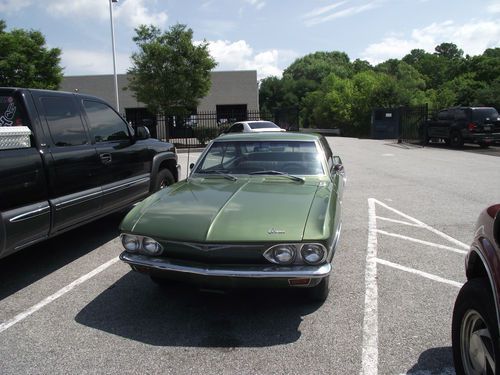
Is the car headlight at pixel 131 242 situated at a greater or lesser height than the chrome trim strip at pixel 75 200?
lesser

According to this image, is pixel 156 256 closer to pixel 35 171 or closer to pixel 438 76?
pixel 35 171

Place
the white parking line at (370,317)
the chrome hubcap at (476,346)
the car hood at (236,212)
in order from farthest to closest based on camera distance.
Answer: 1. the car hood at (236,212)
2. the white parking line at (370,317)
3. the chrome hubcap at (476,346)

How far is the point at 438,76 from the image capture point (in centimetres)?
8019

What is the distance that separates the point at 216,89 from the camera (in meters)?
37.0

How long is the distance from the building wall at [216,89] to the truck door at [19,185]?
32.5 m

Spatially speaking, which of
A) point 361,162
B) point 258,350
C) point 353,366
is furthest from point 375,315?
point 361,162

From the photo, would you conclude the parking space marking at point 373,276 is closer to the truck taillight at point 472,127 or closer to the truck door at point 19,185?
the truck door at point 19,185

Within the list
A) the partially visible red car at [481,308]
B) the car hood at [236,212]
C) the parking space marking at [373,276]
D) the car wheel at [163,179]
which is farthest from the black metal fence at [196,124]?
the partially visible red car at [481,308]

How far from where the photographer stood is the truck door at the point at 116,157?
5770mm

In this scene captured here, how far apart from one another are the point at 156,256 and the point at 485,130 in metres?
20.3

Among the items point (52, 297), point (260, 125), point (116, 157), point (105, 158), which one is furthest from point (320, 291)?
point (260, 125)

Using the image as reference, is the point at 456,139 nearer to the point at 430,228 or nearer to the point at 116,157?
the point at 430,228

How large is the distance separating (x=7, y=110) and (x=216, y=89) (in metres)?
33.1

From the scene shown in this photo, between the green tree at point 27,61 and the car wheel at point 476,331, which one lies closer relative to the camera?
the car wheel at point 476,331
